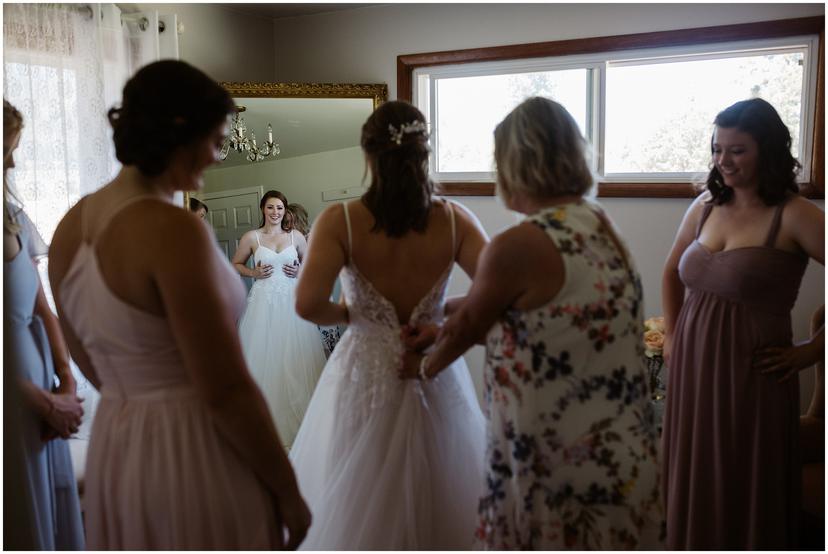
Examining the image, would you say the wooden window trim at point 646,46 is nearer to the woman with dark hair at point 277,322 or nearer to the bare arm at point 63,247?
the woman with dark hair at point 277,322

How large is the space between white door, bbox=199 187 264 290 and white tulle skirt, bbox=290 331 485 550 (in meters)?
2.06

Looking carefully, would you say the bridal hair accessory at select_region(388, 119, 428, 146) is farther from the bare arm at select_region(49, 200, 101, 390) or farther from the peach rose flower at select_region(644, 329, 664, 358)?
the peach rose flower at select_region(644, 329, 664, 358)

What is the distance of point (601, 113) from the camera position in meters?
3.44

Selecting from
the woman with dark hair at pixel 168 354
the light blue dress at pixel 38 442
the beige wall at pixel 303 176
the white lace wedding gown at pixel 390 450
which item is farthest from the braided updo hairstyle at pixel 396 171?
the beige wall at pixel 303 176

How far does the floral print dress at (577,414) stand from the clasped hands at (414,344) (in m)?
0.29

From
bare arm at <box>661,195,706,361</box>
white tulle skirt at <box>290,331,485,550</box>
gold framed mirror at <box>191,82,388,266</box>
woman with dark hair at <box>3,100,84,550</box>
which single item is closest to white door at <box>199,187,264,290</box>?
gold framed mirror at <box>191,82,388,266</box>

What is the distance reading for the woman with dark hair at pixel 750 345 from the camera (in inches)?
75.3

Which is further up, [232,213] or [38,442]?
[232,213]

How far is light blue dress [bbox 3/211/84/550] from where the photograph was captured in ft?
5.15

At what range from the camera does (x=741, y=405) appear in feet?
6.40

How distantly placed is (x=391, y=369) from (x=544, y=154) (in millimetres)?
658

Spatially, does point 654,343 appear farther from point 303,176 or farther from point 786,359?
point 303,176

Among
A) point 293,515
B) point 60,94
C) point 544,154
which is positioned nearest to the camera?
point 293,515

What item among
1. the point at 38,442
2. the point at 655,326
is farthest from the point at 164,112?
the point at 655,326
